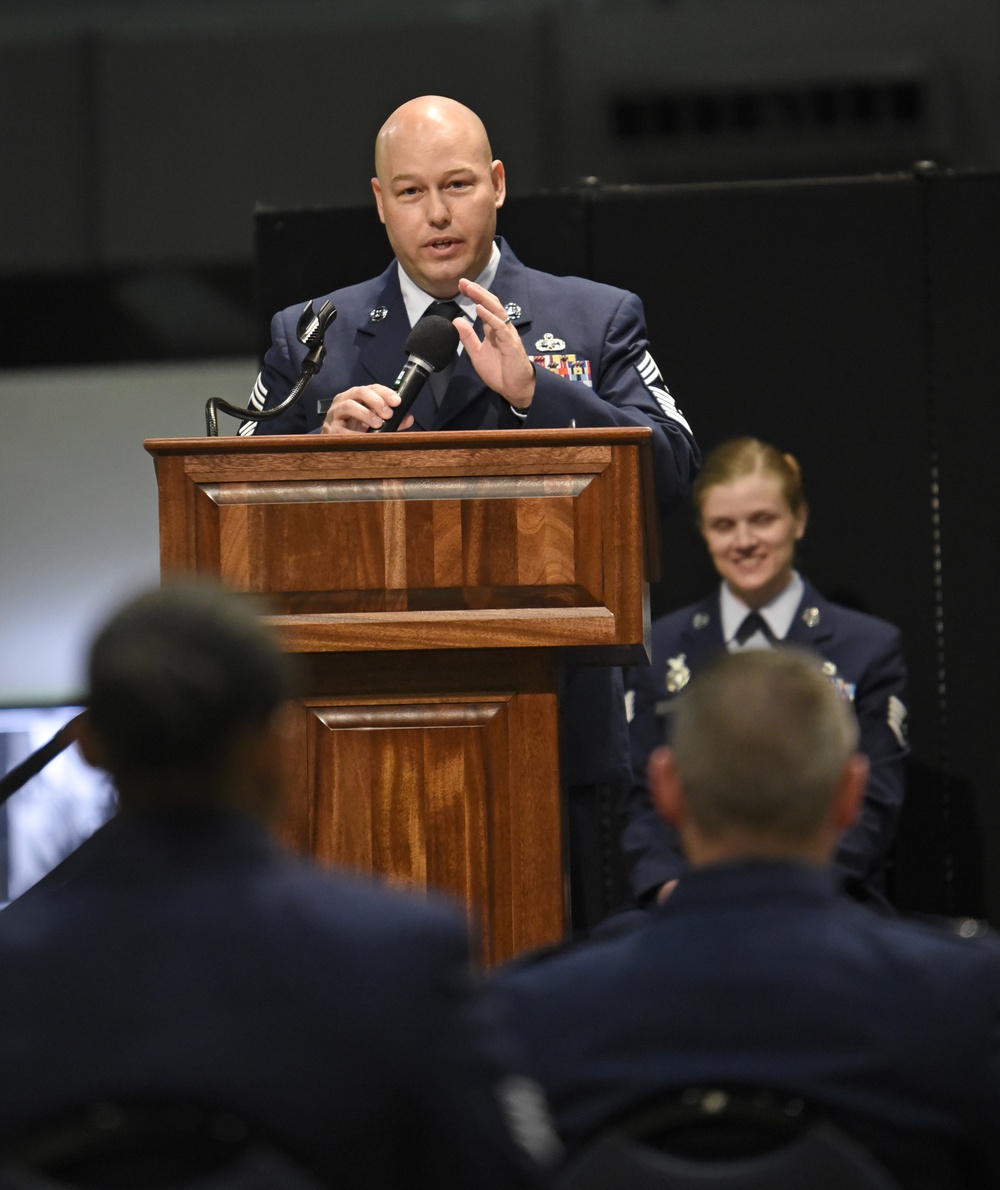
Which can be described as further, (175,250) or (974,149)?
(175,250)

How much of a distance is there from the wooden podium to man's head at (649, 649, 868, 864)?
709 mm

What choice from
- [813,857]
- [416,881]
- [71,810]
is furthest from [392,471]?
[71,810]

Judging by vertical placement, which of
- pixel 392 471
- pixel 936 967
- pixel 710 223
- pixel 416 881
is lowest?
pixel 416 881

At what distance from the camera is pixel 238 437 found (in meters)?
2.11

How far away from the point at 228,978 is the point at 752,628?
305cm

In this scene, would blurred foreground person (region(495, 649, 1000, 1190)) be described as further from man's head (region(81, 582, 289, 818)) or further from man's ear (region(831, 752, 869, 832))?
man's head (region(81, 582, 289, 818))

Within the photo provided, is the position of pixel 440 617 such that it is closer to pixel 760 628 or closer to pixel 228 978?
pixel 228 978

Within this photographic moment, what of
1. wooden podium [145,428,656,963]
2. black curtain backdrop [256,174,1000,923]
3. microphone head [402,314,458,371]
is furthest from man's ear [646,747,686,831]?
black curtain backdrop [256,174,1000,923]

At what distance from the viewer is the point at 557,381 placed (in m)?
2.25

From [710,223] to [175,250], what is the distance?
75.9 inches

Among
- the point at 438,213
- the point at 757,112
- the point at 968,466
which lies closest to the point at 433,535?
the point at 438,213

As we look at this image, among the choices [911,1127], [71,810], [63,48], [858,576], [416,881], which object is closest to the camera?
[911,1127]

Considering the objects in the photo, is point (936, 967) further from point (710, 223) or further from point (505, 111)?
point (505, 111)

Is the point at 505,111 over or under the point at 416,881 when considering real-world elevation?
over
